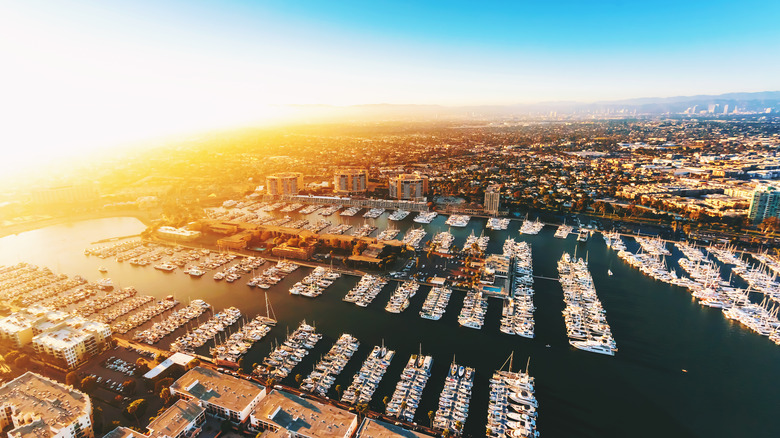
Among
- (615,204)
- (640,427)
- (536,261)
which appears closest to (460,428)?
(640,427)

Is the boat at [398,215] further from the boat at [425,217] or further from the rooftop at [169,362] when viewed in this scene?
the rooftop at [169,362]

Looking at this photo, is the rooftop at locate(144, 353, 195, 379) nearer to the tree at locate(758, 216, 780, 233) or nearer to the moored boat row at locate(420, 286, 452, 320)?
the moored boat row at locate(420, 286, 452, 320)

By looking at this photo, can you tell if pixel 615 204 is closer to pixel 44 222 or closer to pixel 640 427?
pixel 640 427

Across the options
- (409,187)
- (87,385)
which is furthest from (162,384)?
(409,187)

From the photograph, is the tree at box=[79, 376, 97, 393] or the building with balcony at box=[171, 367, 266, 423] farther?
the tree at box=[79, 376, 97, 393]

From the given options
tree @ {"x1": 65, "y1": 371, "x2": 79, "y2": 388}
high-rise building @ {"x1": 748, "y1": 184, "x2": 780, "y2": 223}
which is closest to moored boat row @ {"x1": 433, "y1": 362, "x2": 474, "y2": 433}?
tree @ {"x1": 65, "y1": 371, "x2": 79, "y2": 388}

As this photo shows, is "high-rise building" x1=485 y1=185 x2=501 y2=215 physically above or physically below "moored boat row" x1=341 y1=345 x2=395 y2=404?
above

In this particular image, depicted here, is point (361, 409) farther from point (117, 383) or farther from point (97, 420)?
point (117, 383)
